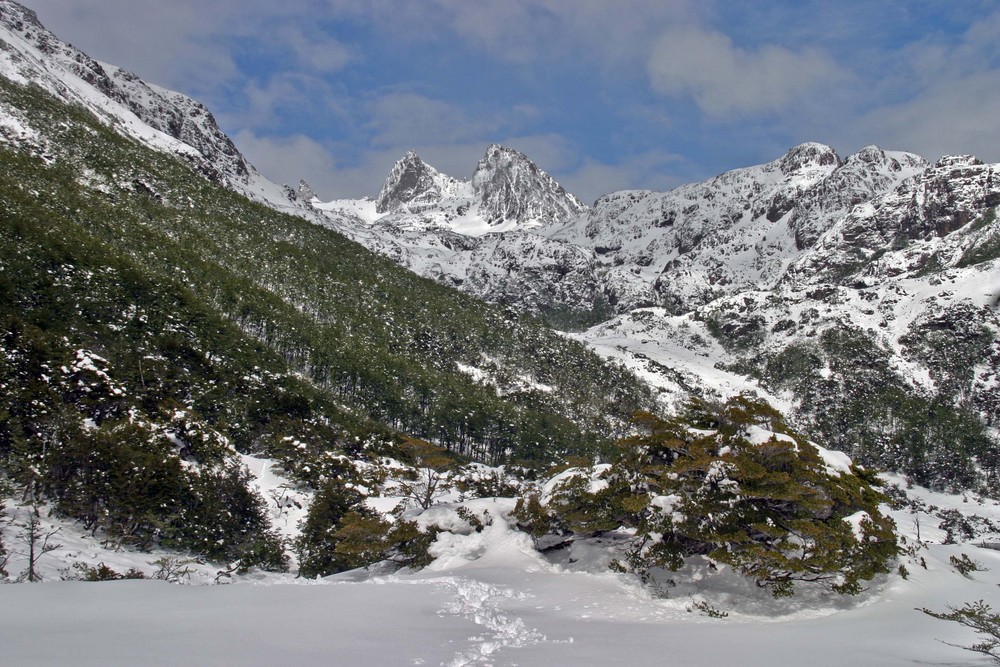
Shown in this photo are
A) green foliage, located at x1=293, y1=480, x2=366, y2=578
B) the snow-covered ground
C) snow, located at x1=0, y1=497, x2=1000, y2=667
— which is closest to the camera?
snow, located at x1=0, y1=497, x2=1000, y2=667

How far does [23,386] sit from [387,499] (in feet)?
100

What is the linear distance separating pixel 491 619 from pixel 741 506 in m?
13.1

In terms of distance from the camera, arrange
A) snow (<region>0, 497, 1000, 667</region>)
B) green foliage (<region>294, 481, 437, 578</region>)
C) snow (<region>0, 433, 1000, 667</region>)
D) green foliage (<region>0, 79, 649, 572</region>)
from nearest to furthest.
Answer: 1. snow (<region>0, 497, 1000, 667</region>)
2. snow (<region>0, 433, 1000, 667</region>)
3. green foliage (<region>294, 481, 437, 578</region>)
4. green foliage (<region>0, 79, 649, 572</region>)

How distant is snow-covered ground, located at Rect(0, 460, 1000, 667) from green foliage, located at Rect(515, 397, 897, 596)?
4.27 ft

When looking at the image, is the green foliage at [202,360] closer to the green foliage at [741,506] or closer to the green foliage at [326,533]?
the green foliage at [326,533]

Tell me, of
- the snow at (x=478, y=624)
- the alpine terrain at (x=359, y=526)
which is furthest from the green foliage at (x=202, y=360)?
the snow at (x=478, y=624)

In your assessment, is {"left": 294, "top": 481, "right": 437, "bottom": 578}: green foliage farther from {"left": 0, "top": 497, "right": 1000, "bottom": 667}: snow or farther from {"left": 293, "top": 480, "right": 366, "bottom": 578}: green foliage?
{"left": 0, "top": 497, "right": 1000, "bottom": 667}: snow

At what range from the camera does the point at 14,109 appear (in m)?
141

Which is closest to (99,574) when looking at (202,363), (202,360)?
(202,363)

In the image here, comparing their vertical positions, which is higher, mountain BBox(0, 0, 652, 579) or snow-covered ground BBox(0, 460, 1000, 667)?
mountain BBox(0, 0, 652, 579)

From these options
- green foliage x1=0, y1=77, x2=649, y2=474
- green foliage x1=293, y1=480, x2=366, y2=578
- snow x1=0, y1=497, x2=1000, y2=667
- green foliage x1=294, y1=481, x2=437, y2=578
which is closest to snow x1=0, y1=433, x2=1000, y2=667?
snow x1=0, y1=497, x2=1000, y2=667

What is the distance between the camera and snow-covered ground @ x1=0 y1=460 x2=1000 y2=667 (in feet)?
32.8

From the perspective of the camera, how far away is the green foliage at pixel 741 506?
23.0 m

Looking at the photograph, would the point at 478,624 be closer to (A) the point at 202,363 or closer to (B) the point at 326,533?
(B) the point at 326,533
